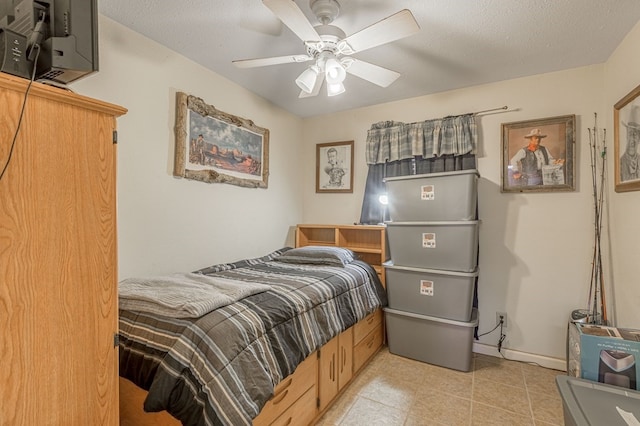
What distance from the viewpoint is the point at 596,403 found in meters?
1.31

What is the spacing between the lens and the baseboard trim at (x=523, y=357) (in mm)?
2457

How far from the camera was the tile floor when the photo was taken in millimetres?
1828

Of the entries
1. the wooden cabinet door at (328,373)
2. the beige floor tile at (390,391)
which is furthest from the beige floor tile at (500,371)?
the wooden cabinet door at (328,373)

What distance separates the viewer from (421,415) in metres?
1.86

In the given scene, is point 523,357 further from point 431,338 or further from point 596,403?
point 596,403

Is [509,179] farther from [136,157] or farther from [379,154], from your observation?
[136,157]

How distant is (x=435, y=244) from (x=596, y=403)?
1.28m

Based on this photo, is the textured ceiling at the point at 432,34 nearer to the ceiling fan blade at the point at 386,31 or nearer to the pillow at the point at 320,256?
the ceiling fan blade at the point at 386,31

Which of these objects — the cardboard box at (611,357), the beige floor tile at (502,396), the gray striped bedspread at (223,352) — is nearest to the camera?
the gray striped bedspread at (223,352)

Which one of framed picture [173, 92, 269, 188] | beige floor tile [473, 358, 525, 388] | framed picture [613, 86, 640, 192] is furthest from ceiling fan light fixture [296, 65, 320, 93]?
beige floor tile [473, 358, 525, 388]

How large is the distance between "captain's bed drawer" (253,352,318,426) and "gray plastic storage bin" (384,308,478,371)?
3.58ft

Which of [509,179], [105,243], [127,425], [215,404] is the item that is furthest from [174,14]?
[509,179]

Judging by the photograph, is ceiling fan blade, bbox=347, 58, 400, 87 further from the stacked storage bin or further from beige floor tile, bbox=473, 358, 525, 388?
beige floor tile, bbox=473, 358, 525, 388

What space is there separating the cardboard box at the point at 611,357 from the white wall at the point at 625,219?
526mm
